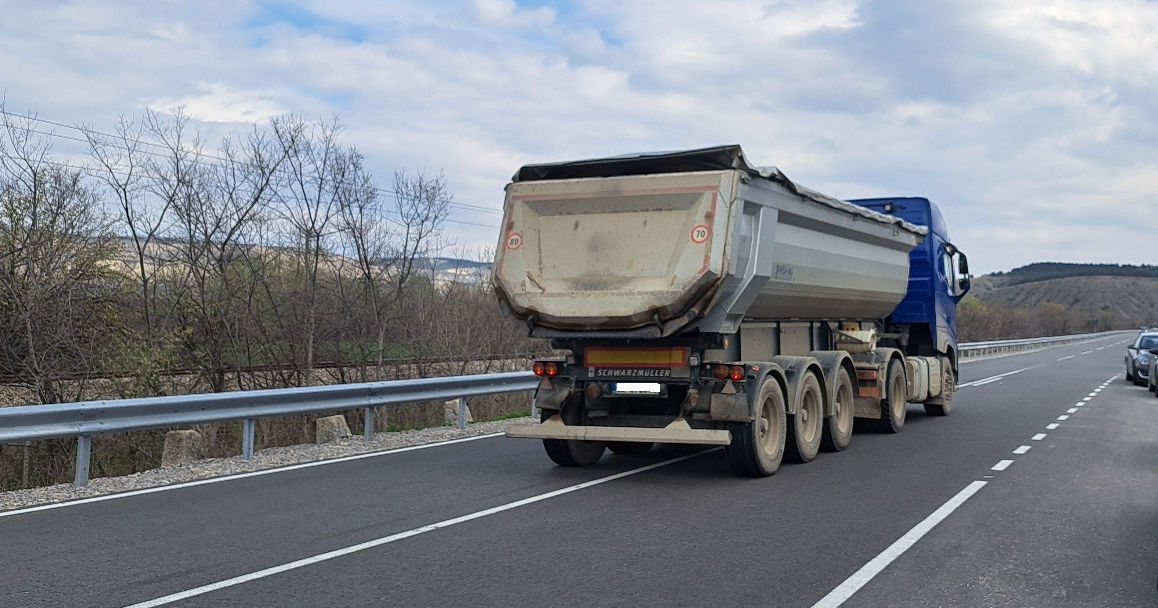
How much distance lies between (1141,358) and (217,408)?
25.4 m

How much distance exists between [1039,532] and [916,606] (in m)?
2.59

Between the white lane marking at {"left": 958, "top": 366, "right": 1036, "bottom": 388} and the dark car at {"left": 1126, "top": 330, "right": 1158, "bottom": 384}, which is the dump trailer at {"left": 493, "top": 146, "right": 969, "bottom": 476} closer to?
the white lane marking at {"left": 958, "top": 366, "right": 1036, "bottom": 388}

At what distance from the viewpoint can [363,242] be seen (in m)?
23.7

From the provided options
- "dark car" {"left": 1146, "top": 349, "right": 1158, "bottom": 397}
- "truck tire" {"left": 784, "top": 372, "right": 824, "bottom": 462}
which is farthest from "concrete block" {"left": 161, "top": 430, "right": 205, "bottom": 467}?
"dark car" {"left": 1146, "top": 349, "right": 1158, "bottom": 397}

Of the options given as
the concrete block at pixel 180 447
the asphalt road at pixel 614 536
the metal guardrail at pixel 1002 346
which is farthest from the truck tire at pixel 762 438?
the metal guardrail at pixel 1002 346

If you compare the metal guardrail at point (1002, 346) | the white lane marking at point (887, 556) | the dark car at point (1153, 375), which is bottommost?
the white lane marking at point (887, 556)

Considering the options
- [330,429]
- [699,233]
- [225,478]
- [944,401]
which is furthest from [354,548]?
[944,401]

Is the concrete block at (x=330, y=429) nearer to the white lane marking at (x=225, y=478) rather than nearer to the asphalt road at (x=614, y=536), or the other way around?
the white lane marking at (x=225, y=478)

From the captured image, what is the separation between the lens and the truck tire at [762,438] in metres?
9.94

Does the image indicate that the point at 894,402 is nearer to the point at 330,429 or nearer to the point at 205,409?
the point at 330,429

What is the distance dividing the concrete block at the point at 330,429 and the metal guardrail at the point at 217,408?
0.32m

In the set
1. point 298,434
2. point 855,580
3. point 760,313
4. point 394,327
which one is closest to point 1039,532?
point 855,580

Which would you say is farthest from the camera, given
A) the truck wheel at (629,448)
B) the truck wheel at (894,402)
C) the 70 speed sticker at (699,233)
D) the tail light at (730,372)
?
the truck wheel at (894,402)

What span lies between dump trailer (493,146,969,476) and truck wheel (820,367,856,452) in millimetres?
545
